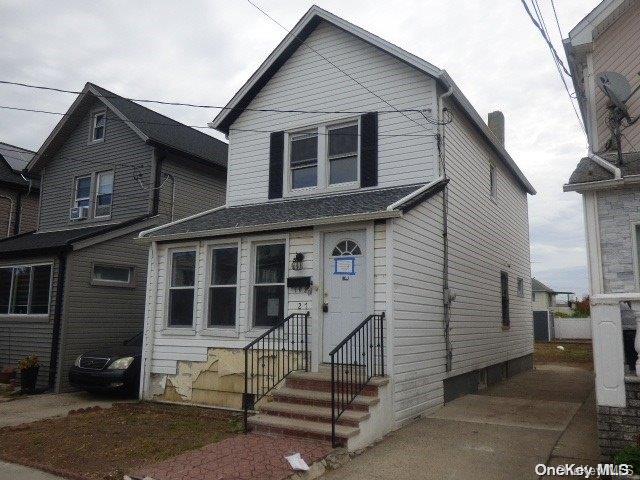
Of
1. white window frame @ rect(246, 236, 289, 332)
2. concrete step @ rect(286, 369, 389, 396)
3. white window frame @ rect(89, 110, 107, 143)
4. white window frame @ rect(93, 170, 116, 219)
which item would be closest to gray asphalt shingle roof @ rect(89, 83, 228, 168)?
white window frame @ rect(89, 110, 107, 143)

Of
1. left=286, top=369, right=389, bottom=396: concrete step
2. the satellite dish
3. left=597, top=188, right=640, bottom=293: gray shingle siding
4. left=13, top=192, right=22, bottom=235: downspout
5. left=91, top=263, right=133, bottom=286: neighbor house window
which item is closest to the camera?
left=286, top=369, right=389, bottom=396: concrete step

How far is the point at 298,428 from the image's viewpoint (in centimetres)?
670

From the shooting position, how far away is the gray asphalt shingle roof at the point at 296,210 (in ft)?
27.8

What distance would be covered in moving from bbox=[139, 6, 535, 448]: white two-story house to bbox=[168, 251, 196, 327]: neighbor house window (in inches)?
1.1

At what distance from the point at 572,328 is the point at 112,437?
27.2 m

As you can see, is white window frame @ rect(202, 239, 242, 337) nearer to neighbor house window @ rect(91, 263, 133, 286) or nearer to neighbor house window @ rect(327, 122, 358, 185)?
neighbor house window @ rect(327, 122, 358, 185)

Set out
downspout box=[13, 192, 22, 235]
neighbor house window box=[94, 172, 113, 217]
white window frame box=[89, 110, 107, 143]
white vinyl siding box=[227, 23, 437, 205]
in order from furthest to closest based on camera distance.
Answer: downspout box=[13, 192, 22, 235]
white window frame box=[89, 110, 107, 143]
neighbor house window box=[94, 172, 113, 217]
white vinyl siding box=[227, 23, 437, 205]

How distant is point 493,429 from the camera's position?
7406 millimetres

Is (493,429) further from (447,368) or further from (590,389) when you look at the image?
(590,389)

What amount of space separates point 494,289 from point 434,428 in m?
6.28

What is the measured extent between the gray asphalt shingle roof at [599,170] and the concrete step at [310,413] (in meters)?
4.56

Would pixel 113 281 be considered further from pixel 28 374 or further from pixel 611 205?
pixel 611 205

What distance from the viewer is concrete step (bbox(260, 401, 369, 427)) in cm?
667

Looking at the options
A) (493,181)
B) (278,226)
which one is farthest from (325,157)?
(493,181)
